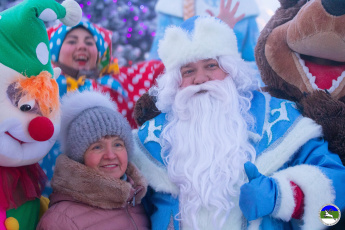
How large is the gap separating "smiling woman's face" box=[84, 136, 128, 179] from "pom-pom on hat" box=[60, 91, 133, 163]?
0.03 m

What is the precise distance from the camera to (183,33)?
8.34ft

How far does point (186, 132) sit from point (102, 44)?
1.41 meters

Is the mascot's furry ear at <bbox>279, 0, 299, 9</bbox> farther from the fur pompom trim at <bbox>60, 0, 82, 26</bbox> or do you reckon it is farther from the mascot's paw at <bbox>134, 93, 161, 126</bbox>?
the fur pompom trim at <bbox>60, 0, 82, 26</bbox>

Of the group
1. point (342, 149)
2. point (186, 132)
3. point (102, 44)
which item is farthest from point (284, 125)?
point (102, 44)

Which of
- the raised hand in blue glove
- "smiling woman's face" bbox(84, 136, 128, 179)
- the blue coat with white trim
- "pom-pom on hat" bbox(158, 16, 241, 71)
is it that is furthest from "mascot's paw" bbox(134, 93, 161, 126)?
the raised hand in blue glove

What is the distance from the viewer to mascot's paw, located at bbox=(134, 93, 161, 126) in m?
2.67

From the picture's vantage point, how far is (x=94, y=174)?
6.79 ft

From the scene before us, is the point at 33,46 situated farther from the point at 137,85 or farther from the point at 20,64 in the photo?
the point at 137,85

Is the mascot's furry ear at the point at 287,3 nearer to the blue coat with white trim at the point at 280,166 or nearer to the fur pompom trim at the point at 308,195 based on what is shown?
the blue coat with white trim at the point at 280,166

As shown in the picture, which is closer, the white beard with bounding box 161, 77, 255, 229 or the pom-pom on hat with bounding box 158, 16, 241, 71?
the white beard with bounding box 161, 77, 255, 229

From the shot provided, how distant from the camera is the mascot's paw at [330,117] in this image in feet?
7.12

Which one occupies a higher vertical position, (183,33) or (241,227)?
(183,33)

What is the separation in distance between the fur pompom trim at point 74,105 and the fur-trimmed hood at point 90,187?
28cm

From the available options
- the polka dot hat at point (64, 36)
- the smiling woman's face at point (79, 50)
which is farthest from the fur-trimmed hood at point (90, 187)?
the polka dot hat at point (64, 36)
